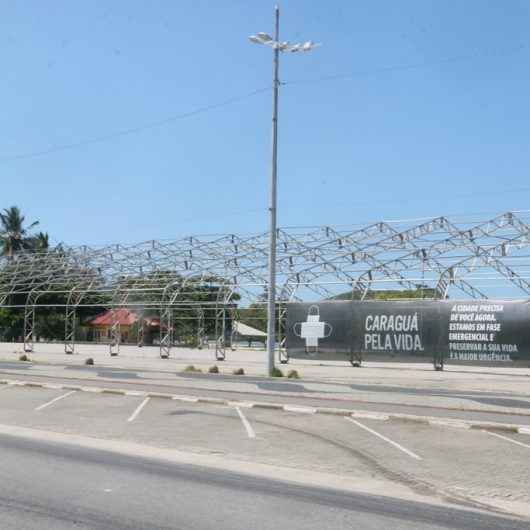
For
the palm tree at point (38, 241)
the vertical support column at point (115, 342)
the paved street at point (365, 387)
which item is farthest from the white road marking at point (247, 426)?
the palm tree at point (38, 241)

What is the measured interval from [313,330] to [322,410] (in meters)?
15.9

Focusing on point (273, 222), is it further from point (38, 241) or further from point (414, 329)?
point (38, 241)

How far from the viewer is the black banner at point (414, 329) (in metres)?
26.8

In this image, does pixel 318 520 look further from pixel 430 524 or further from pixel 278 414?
pixel 278 414

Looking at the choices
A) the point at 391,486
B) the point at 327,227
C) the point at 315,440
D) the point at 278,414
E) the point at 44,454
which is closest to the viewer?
the point at 391,486

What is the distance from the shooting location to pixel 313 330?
31.3 meters

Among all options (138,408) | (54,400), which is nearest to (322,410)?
(138,408)

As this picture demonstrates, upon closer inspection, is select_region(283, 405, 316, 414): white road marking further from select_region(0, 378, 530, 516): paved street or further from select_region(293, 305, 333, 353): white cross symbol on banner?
select_region(293, 305, 333, 353): white cross symbol on banner

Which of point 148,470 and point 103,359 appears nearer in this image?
point 148,470

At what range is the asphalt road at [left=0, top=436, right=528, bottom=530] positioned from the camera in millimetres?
6578

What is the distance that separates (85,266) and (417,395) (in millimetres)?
31575

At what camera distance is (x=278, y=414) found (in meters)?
15.1

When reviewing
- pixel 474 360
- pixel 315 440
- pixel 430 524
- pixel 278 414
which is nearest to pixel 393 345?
pixel 474 360

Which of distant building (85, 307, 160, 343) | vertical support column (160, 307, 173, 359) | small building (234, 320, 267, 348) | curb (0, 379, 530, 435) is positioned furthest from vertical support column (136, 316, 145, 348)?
curb (0, 379, 530, 435)
